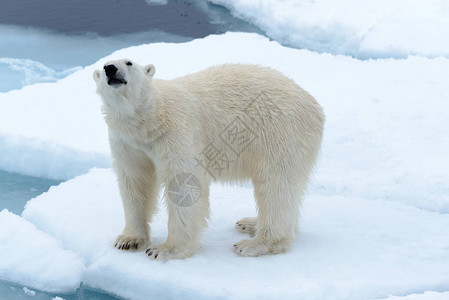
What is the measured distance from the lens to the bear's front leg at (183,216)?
3.80 metres

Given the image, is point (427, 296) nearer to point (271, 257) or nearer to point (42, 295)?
point (271, 257)

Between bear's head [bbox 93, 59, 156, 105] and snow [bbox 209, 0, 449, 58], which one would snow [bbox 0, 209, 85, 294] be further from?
snow [bbox 209, 0, 449, 58]

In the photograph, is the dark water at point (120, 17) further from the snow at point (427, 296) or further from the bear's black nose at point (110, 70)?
the snow at point (427, 296)

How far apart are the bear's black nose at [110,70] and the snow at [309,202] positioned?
1183 mm

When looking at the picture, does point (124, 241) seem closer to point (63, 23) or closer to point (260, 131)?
point (260, 131)

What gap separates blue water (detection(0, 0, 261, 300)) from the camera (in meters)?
9.23

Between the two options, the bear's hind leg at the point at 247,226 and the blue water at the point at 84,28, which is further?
the blue water at the point at 84,28

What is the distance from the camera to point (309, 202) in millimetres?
4965

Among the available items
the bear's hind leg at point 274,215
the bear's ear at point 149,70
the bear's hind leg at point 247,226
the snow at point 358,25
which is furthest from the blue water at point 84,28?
the bear's hind leg at point 274,215

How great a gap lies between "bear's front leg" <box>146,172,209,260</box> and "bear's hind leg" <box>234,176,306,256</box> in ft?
1.11

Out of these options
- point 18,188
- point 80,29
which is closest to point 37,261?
point 18,188

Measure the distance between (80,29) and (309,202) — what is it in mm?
7129

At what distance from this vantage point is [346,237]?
14.3 ft

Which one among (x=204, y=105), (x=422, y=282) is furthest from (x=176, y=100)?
(x=422, y=282)
